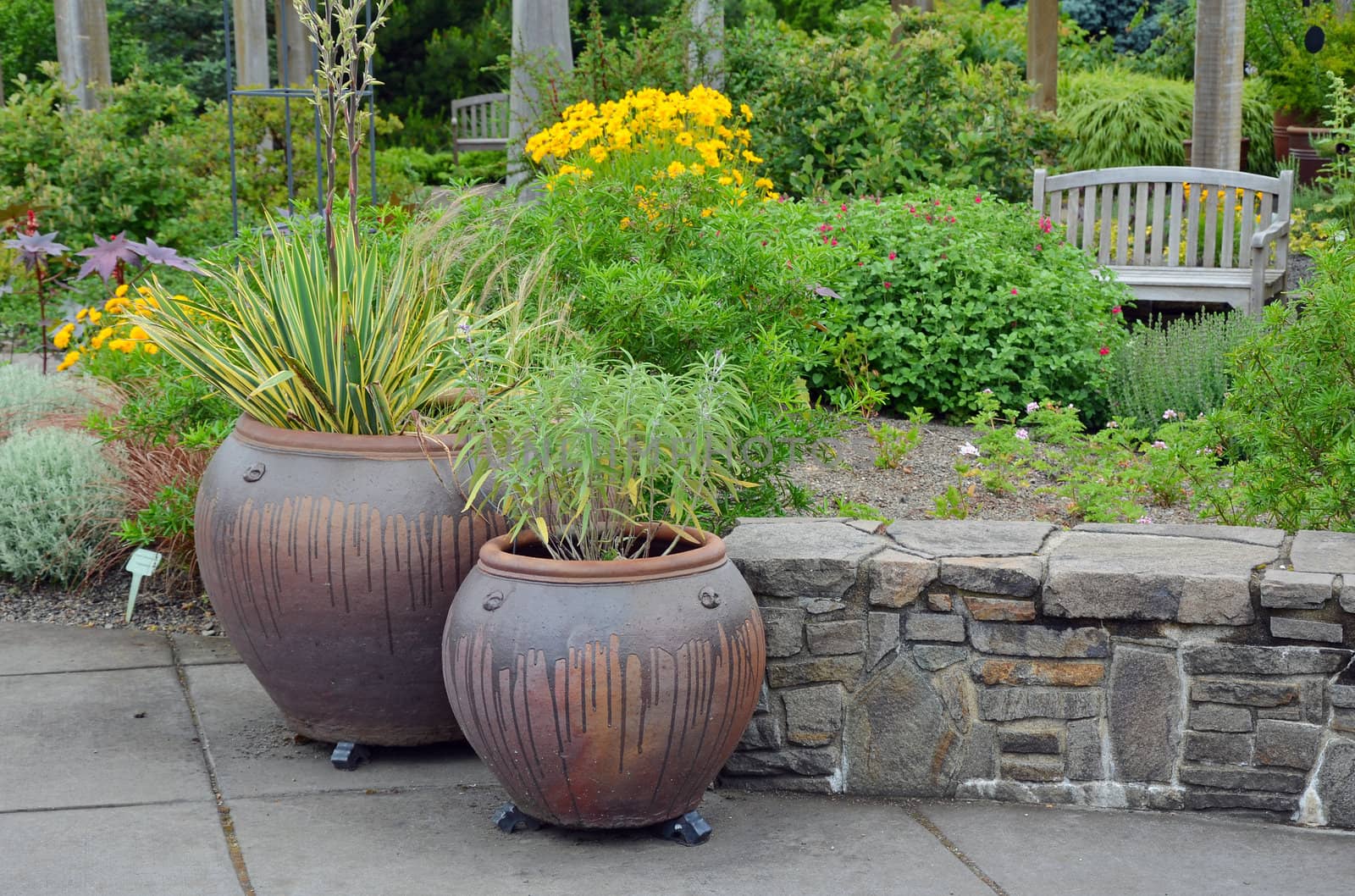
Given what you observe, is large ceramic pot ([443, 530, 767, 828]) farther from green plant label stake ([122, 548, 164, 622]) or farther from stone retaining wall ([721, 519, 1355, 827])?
green plant label stake ([122, 548, 164, 622])

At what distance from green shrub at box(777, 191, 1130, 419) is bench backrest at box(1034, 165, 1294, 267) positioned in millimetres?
1601

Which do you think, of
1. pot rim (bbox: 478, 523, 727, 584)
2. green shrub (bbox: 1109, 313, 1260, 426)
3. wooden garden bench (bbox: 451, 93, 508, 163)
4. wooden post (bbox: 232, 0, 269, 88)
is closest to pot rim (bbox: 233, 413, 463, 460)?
pot rim (bbox: 478, 523, 727, 584)

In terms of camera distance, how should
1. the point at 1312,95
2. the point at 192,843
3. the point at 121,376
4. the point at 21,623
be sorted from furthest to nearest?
the point at 1312,95 → the point at 121,376 → the point at 21,623 → the point at 192,843

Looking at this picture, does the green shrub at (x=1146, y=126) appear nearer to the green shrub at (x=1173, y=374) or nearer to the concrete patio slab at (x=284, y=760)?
the green shrub at (x=1173, y=374)

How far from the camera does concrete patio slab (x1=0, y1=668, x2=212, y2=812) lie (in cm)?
342

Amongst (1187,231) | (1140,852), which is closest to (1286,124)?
(1187,231)

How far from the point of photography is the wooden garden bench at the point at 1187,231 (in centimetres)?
825

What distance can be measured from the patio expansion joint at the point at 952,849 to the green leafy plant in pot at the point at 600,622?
1.76ft

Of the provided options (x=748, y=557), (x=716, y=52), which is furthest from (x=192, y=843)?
(x=716, y=52)

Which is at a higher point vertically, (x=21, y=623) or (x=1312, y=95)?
(x=1312, y=95)

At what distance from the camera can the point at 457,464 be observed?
3328 mm

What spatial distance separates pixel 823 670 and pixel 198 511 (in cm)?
163

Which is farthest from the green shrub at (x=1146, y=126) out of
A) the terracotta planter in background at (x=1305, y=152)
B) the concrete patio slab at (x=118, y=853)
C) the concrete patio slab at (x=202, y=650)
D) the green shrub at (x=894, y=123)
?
the concrete patio slab at (x=118, y=853)

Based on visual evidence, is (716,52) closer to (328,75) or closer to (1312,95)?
(1312,95)
